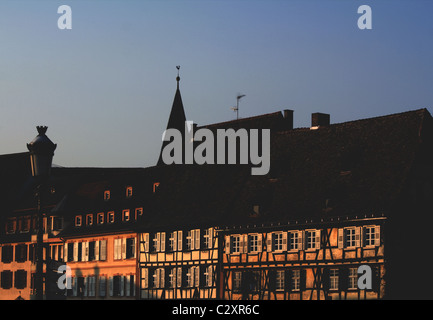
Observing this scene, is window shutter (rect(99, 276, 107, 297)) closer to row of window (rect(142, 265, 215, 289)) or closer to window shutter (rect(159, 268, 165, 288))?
row of window (rect(142, 265, 215, 289))

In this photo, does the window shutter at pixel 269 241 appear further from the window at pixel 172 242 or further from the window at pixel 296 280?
the window at pixel 172 242

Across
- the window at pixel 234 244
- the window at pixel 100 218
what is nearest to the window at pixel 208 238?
the window at pixel 234 244

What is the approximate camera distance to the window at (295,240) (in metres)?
46.1

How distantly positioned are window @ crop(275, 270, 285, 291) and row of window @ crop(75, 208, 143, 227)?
51.2 feet

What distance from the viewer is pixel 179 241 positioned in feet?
178

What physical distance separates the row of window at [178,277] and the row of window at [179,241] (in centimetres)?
124

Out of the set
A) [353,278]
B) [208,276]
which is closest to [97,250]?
[208,276]

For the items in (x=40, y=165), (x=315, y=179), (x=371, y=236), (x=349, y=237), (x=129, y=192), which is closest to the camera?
(x=40, y=165)

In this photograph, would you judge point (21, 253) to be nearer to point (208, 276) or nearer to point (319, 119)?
point (208, 276)

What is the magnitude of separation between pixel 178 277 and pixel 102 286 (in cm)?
1019

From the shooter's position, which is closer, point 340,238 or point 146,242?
point 340,238

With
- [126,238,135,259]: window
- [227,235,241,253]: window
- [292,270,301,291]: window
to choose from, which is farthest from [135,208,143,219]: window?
[292,270,301,291]: window
